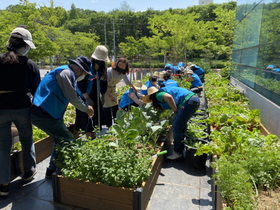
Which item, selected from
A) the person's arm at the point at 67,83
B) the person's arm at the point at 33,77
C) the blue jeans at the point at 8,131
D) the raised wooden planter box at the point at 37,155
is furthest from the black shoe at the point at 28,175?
the person's arm at the point at 67,83

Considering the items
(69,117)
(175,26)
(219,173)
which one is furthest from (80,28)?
(219,173)

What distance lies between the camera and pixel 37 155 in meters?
3.80

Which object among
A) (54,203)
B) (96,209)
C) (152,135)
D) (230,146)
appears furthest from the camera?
(152,135)

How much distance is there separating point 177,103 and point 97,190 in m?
1.96

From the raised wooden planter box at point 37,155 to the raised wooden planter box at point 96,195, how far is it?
89 cm

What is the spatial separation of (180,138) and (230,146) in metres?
1.00

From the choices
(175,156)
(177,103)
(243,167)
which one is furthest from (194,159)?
(243,167)

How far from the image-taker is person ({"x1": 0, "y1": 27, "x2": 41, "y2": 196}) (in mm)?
2736

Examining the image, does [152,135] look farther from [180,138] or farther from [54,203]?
[54,203]

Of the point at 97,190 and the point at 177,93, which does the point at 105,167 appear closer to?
the point at 97,190

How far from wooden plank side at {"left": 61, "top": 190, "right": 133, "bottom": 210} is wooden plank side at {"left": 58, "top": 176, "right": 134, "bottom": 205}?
28 millimetres

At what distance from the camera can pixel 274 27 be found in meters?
4.93

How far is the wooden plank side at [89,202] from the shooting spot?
2.48 m

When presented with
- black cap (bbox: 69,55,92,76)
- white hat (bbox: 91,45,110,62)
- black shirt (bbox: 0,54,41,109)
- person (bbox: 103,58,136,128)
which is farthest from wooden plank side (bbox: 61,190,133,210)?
person (bbox: 103,58,136,128)
